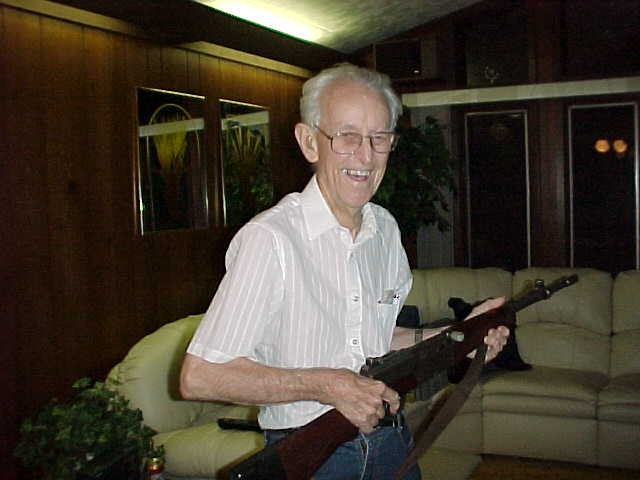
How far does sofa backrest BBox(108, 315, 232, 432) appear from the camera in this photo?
9.57 ft

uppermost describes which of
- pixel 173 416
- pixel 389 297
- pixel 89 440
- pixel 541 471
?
pixel 389 297

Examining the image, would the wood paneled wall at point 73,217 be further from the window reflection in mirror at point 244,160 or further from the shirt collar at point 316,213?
the shirt collar at point 316,213

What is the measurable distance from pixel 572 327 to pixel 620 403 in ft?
2.16

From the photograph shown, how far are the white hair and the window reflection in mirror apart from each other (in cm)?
305

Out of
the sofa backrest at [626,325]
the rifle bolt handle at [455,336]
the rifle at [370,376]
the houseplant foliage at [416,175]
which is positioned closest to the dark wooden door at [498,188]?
the houseplant foliage at [416,175]

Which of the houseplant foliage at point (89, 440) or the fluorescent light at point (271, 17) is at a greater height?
the fluorescent light at point (271, 17)

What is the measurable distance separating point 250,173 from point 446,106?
2.41 metres

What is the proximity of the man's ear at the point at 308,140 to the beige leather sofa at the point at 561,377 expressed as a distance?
113 inches

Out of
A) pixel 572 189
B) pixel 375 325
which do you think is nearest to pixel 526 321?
pixel 572 189

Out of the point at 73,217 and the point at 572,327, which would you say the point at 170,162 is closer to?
the point at 73,217

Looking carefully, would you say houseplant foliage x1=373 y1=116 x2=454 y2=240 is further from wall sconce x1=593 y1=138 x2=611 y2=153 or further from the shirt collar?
the shirt collar

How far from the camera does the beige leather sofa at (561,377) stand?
371 centimetres

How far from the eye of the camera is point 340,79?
1.29 meters

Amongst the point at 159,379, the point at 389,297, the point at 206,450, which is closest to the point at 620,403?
the point at 206,450
